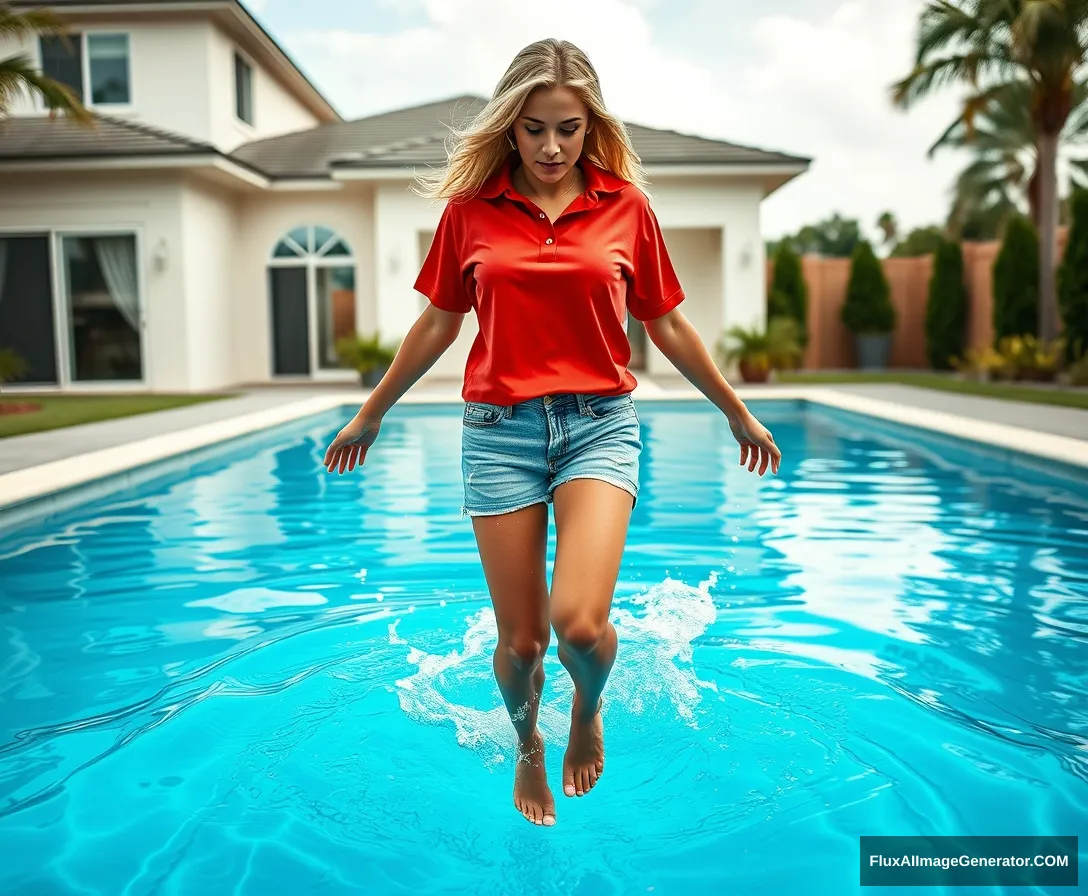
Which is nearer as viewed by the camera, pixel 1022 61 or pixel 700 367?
pixel 700 367

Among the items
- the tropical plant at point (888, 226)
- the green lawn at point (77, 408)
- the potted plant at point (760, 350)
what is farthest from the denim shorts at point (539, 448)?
the tropical plant at point (888, 226)

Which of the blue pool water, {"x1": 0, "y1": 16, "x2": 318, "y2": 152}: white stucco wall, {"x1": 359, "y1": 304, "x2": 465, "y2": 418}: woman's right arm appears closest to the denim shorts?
{"x1": 359, "y1": 304, "x2": 465, "y2": 418}: woman's right arm

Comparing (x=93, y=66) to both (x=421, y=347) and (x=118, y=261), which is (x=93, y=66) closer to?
(x=118, y=261)

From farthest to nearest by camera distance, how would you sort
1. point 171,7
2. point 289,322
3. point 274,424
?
point 289,322
point 171,7
point 274,424

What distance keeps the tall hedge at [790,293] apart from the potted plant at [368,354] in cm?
863

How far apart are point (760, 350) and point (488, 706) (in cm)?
1474

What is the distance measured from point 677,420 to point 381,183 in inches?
303

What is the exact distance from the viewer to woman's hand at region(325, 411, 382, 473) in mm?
2891

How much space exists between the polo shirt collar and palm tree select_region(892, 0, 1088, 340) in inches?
626

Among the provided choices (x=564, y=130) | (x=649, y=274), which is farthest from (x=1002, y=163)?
A: (x=564, y=130)

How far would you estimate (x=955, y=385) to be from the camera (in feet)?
55.0

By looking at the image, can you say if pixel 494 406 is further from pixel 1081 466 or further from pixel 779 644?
pixel 1081 466

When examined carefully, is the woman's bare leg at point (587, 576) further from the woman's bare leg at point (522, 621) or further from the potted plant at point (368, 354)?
the potted plant at point (368, 354)

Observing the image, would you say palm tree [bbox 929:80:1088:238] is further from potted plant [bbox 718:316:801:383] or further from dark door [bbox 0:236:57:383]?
dark door [bbox 0:236:57:383]
